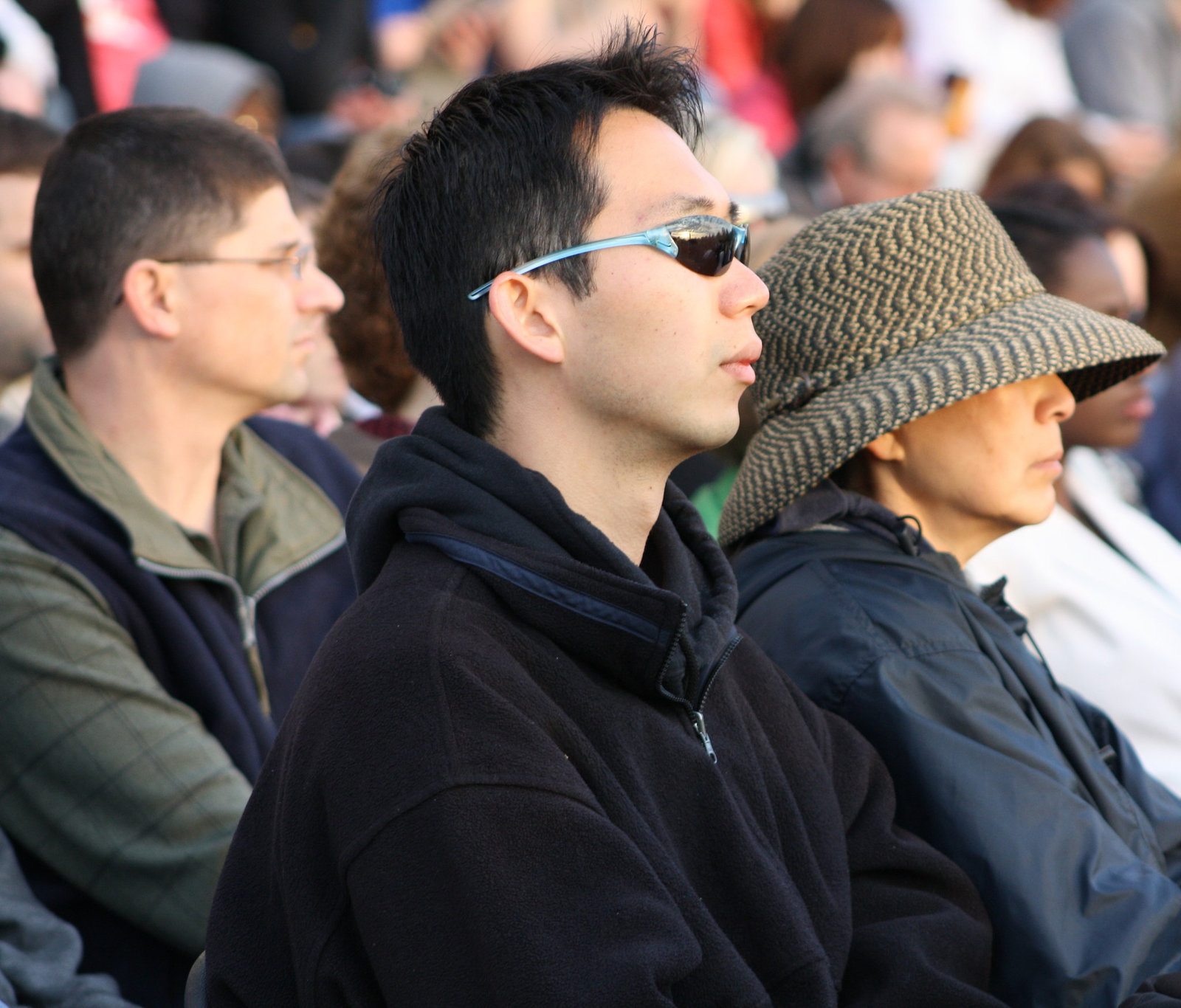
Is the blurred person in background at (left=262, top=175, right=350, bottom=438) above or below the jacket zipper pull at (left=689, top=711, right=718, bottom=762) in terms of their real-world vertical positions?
below

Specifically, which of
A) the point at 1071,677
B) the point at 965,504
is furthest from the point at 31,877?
the point at 1071,677

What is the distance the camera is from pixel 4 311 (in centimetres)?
341

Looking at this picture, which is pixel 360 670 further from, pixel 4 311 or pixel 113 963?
pixel 4 311

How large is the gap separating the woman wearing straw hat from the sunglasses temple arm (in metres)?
0.72

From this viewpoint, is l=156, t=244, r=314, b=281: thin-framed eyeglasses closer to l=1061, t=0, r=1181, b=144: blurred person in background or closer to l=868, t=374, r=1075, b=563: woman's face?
l=868, t=374, r=1075, b=563: woman's face

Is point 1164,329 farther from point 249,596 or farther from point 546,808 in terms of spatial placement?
point 546,808

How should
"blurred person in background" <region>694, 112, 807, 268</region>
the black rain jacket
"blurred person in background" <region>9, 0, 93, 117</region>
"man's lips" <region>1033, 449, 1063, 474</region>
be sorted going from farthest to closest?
"blurred person in background" <region>9, 0, 93, 117</region>
"blurred person in background" <region>694, 112, 807, 268</region>
"man's lips" <region>1033, 449, 1063, 474</region>
the black rain jacket

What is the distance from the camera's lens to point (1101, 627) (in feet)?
10.5

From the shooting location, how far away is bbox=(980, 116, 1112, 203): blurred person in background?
6.51 m

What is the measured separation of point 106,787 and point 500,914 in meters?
1.22

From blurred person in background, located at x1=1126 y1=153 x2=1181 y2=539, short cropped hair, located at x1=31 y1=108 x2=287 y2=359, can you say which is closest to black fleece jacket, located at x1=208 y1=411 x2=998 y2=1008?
short cropped hair, located at x1=31 y1=108 x2=287 y2=359

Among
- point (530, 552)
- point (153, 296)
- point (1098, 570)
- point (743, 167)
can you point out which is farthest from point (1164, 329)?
point (530, 552)

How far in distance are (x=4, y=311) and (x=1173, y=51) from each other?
801 centimetres

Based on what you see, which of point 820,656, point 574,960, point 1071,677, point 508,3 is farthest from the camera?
point 508,3
